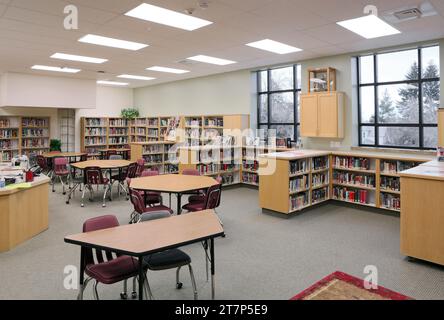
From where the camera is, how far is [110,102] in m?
13.8

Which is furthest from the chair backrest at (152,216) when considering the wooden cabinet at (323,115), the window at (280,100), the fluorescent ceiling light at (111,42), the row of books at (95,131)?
the row of books at (95,131)

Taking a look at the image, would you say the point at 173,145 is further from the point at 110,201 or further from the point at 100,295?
the point at 100,295

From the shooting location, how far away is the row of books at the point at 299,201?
6603mm

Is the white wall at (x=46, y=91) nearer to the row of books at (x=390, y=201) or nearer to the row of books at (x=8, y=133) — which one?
the row of books at (x=8, y=133)

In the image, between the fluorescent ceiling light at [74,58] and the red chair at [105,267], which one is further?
the fluorescent ceiling light at [74,58]

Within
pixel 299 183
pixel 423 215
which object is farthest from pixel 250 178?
pixel 423 215

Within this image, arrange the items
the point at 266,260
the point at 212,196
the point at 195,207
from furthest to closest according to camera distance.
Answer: the point at 195,207, the point at 212,196, the point at 266,260

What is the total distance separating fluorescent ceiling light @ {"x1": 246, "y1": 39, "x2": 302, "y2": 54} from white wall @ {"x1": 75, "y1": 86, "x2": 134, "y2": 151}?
8.12 m

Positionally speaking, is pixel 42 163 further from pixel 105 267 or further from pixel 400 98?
pixel 400 98

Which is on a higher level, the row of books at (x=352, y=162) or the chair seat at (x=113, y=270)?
the row of books at (x=352, y=162)

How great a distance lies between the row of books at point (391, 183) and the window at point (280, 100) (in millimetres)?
2937

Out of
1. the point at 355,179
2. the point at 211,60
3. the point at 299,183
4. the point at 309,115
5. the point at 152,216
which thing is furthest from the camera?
the point at 211,60

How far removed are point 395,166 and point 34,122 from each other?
11179 millimetres
